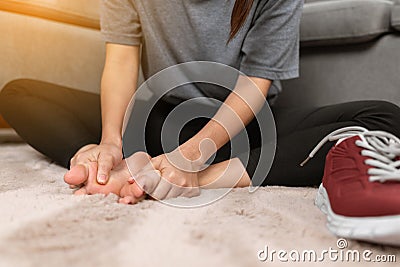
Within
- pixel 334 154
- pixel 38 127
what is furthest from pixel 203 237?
pixel 38 127

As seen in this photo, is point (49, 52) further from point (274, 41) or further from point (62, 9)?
point (274, 41)

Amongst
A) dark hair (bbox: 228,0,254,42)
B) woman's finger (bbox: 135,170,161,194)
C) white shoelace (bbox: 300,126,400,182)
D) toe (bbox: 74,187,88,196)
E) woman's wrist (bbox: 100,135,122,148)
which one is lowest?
woman's wrist (bbox: 100,135,122,148)

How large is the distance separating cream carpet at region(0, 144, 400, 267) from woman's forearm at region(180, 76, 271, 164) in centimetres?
9

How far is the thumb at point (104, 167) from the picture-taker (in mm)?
649

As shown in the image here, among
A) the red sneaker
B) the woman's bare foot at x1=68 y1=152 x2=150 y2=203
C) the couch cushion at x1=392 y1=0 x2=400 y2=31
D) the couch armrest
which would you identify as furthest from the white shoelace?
the couch armrest

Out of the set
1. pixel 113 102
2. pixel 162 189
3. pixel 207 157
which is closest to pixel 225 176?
pixel 207 157

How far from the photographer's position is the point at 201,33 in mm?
914

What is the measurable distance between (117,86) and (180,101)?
13cm

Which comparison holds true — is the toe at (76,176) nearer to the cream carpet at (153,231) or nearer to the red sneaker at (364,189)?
the cream carpet at (153,231)

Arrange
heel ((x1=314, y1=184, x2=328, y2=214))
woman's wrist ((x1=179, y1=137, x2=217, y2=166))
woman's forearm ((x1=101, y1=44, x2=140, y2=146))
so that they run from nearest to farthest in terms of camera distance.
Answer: heel ((x1=314, y1=184, x2=328, y2=214))
woman's wrist ((x1=179, y1=137, x2=217, y2=166))
woman's forearm ((x1=101, y1=44, x2=140, y2=146))

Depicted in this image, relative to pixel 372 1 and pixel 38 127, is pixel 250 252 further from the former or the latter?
pixel 372 1

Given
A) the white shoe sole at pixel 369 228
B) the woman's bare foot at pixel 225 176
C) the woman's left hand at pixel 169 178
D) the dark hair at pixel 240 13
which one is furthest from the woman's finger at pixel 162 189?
the dark hair at pixel 240 13

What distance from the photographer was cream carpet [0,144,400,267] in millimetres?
424

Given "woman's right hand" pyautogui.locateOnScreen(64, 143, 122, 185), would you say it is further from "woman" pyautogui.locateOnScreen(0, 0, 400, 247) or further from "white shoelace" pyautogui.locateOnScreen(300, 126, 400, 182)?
"white shoelace" pyautogui.locateOnScreen(300, 126, 400, 182)
